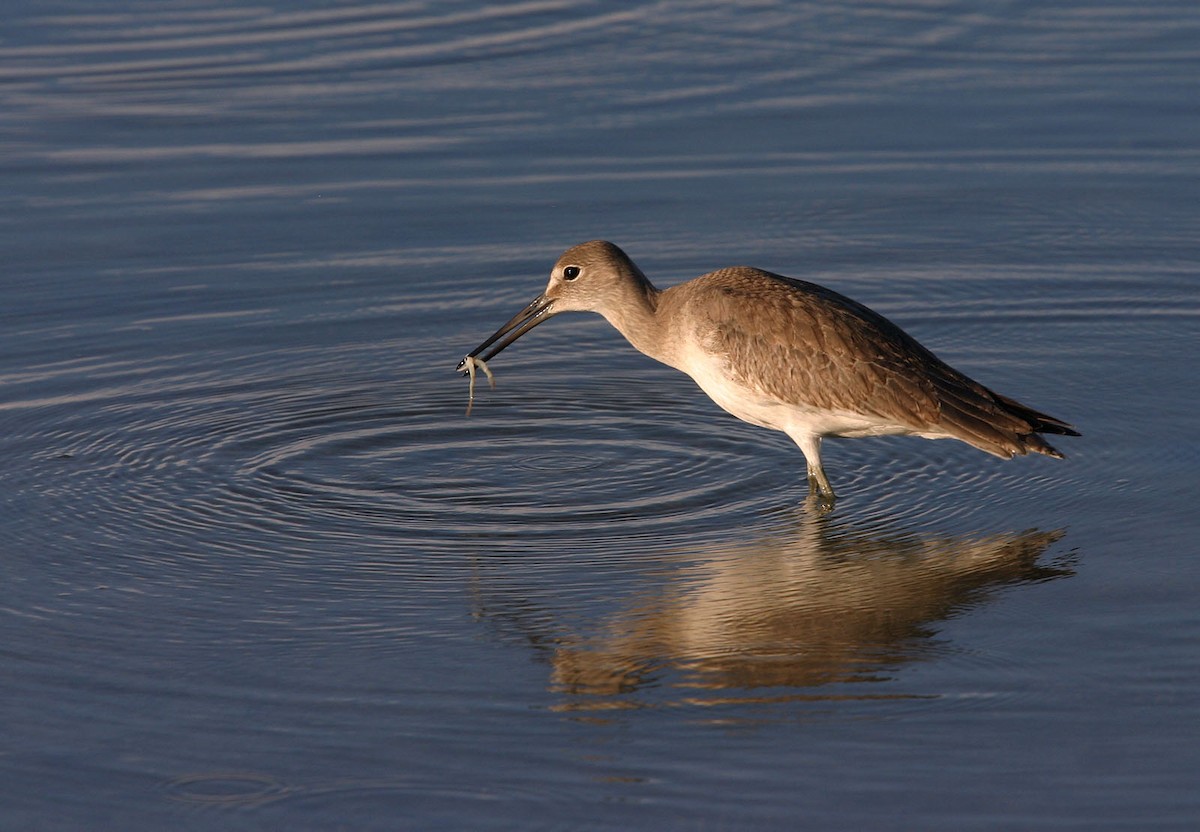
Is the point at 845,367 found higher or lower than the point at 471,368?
lower

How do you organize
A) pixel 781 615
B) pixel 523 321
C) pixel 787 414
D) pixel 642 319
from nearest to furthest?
pixel 781 615
pixel 787 414
pixel 642 319
pixel 523 321

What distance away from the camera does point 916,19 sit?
16328 millimetres

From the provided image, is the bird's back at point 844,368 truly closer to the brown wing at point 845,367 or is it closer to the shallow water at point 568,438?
the brown wing at point 845,367

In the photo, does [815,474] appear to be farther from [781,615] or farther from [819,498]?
[781,615]

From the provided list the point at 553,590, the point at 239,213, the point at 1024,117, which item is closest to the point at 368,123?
the point at 239,213

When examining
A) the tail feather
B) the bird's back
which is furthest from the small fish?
the tail feather

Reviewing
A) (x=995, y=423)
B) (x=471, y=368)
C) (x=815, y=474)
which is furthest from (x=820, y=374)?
(x=471, y=368)

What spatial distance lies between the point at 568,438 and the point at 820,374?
56.5 inches

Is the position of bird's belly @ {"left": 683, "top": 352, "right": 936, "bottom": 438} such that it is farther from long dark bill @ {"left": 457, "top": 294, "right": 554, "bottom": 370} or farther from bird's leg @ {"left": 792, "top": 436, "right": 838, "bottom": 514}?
long dark bill @ {"left": 457, "top": 294, "right": 554, "bottom": 370}

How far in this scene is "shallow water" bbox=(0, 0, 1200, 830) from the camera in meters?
6.27

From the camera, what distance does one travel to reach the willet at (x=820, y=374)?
8.74 metres

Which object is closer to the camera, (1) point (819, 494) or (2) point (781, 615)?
(2) point (781, 615)

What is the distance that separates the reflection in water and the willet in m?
0.57

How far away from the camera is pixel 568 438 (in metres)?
9.59
